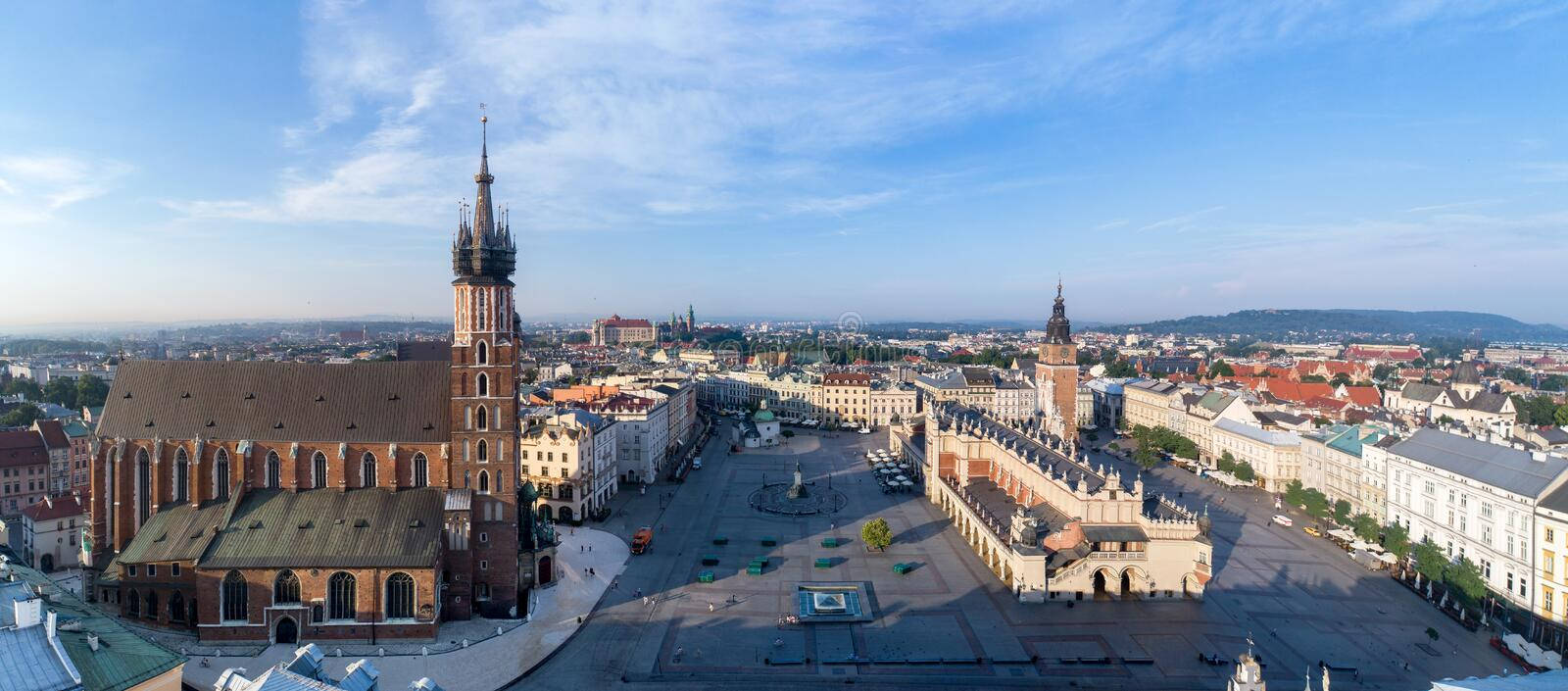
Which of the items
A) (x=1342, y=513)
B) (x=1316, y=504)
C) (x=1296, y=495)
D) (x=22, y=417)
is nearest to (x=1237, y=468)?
(x=1296, y=495)

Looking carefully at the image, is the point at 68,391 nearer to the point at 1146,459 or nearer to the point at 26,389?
the point at 26,389

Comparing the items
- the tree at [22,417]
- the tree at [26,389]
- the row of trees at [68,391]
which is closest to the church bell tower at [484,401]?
the tree at [22,417]

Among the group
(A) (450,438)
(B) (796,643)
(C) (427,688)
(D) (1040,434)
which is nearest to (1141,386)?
(D) (1040,434)

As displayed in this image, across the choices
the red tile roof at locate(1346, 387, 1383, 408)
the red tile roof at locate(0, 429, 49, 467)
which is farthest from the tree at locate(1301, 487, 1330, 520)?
the red tile roof at locate(0, 429, 49, 467)

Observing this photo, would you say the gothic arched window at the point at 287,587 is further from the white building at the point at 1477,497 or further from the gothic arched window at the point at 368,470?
the white building at the point at 1477,497

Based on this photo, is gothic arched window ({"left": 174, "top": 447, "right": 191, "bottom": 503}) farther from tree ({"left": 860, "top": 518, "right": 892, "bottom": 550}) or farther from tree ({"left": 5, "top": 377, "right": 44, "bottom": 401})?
tree ({"left": 5, "top": 377, "right": 44, "bottom": 401})

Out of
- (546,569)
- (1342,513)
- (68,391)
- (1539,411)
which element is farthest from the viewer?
(68,391)
